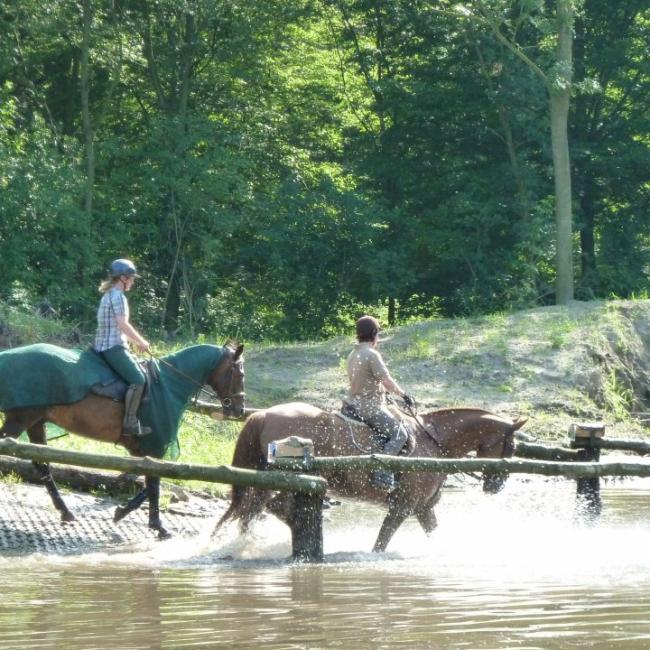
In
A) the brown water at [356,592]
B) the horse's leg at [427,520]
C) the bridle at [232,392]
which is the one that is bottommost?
the brown water at [356,592]

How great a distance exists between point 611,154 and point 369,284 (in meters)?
6.52

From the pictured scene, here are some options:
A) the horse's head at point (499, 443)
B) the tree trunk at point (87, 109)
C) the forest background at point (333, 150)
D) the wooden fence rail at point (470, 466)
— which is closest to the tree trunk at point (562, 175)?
the forest background at point (333, 150)

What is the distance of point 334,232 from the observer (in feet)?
103

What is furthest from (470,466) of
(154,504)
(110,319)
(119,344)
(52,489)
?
(52,489)

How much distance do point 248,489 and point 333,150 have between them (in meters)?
24.1

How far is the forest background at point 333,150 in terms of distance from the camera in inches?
1166

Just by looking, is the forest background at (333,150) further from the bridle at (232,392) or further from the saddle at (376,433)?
the saddle at (376,433)

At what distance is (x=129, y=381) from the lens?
41.7 feet

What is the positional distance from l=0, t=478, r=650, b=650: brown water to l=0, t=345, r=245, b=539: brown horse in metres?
1.13

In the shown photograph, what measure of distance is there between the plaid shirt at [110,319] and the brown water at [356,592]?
6.46 feet

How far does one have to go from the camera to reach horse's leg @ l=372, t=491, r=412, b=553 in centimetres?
1180

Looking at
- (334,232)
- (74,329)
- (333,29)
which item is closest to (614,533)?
(74,329)

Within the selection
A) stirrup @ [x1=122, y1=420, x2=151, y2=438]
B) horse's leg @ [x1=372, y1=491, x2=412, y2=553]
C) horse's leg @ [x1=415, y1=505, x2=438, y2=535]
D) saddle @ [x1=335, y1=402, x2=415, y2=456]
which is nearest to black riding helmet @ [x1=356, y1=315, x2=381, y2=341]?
saddle @ [x1=335, y1=402, x2=415, y2=456]

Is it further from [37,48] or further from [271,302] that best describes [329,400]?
[37,48]
